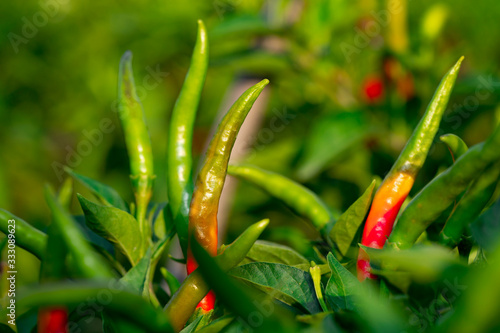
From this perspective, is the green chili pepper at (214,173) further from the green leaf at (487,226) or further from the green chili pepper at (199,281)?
the green leaf at (487,226)

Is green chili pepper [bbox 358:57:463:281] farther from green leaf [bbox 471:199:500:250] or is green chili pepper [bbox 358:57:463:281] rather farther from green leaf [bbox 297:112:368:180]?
green leaf [bbox 297:112:368:180]

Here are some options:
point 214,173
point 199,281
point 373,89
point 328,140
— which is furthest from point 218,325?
point 373,89

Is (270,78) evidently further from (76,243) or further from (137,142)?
(76,243)

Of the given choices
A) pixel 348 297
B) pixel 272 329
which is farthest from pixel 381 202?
pixel 272 329

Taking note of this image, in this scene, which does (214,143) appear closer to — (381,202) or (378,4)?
(381,202)

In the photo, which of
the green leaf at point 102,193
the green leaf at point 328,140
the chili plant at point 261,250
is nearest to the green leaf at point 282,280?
the chili plant at point 261,250
